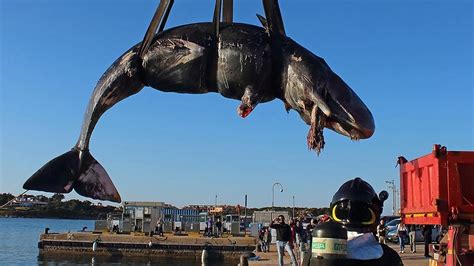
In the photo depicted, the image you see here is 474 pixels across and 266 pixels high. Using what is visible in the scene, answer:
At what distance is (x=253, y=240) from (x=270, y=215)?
973cm

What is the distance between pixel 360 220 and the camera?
3.13 meters

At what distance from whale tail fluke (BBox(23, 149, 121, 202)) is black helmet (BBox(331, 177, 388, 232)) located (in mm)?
2822

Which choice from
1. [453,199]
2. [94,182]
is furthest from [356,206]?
[453,199]

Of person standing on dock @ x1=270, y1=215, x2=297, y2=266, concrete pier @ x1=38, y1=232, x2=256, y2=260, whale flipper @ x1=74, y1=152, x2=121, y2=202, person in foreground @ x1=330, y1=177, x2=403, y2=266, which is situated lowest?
concrete pier @ x1=38, y1=232, x2=256, y2=260

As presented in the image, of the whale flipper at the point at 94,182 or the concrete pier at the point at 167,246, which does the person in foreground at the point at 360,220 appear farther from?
the concrete pier at the point at 167,246

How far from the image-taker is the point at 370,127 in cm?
452

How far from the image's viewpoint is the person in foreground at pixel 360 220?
118 inches

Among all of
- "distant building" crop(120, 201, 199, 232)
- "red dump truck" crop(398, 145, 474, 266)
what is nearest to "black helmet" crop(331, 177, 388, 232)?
"red dump truck" crop(398, 145, 474, 266)

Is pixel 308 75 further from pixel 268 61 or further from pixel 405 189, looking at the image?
pixel 405 189

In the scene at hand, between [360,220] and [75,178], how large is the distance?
3057 millimetres

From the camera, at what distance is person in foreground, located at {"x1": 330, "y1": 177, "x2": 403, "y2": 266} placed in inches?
118

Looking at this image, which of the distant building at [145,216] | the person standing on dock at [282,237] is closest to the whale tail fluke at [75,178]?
the person standing on dock at [282,237]

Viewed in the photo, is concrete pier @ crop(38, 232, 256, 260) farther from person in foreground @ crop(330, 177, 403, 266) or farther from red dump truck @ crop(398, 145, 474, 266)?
person in foreground @ crop(330, 177, 403, 266)

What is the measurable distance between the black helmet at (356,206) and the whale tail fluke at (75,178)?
2.82 metres
